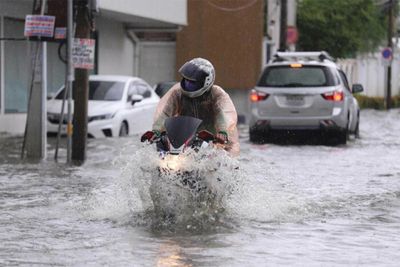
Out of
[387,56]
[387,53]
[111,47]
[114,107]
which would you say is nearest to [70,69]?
[114,107]

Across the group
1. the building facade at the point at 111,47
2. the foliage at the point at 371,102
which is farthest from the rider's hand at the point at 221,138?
the foliage at the point at 371,102

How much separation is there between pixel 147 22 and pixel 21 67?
706 centimetres

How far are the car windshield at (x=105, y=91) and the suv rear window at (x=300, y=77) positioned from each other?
320 centimetres

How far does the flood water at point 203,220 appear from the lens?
8485mm

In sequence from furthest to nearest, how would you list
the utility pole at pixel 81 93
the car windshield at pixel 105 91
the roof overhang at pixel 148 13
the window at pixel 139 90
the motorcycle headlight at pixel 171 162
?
the roof overhang at pixel 148 13, the window at pixel 139 90, the car windshield at pixel 105 91, the utility pole at pixel 81 93, the motorcycle headlight at pixel 171 162

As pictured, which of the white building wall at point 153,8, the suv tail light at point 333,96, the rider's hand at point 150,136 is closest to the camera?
the rider's hand at point 150,136

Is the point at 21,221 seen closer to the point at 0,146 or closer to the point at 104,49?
the point at 0,146

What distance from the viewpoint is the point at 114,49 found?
99.9ft

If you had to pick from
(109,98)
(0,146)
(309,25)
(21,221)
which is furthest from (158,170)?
(309,25)

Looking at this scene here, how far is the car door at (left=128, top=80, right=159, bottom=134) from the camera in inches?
890

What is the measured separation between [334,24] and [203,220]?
36.0 metres

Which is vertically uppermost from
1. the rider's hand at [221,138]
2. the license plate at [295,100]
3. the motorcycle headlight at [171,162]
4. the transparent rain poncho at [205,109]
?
the transparent rain poncho at [205,109]

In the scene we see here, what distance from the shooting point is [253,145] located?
2112 cm

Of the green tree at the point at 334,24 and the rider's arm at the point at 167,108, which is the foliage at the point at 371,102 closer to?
the green tree at the point at 334,24
